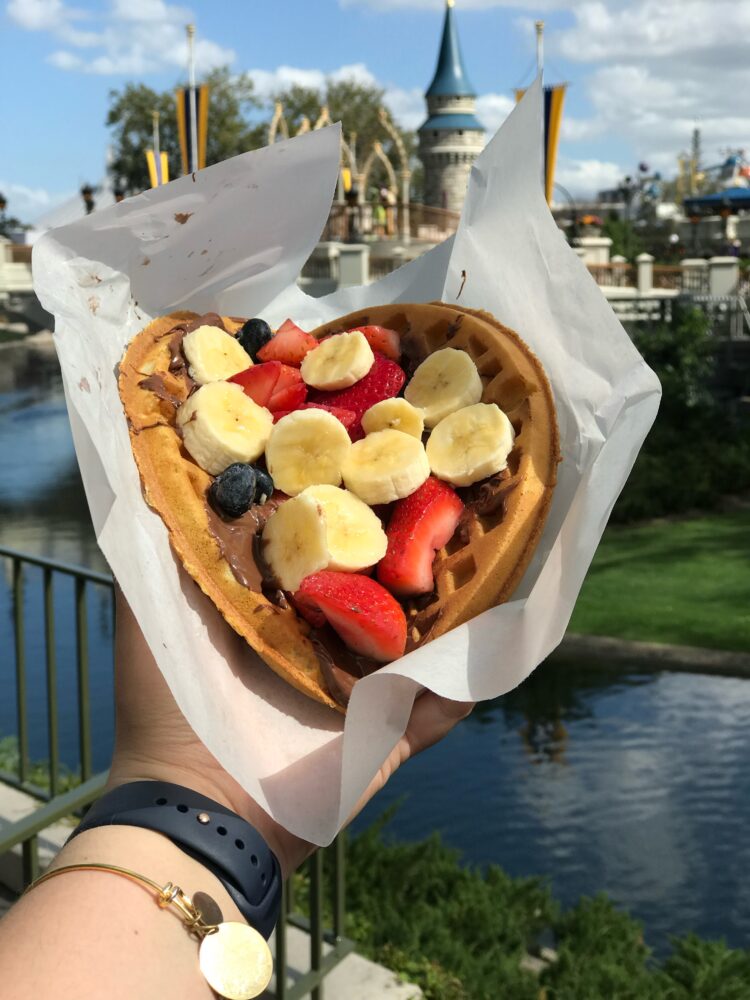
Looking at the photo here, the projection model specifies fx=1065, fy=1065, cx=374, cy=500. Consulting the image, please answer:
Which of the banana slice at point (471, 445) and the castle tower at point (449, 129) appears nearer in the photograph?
the banana slice at point (471, 445)

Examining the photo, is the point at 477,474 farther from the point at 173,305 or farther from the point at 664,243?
the point at 664,243

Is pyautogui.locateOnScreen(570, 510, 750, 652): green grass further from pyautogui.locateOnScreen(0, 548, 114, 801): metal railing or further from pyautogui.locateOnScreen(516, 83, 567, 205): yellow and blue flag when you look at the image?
pyautogui.locateOnScreen(516, 83, 567, 205): yellow and blue flag

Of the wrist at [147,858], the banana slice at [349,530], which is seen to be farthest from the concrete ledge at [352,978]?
the wrist at [147,858]

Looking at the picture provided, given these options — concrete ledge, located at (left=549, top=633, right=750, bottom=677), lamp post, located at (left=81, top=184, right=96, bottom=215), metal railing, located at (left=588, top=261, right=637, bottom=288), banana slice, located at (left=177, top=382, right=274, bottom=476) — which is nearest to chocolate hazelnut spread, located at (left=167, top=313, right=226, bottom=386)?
banana slice, located at (left=177, top=382, right=274, bottom=476)

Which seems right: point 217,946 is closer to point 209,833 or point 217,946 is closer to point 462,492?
point 209,833

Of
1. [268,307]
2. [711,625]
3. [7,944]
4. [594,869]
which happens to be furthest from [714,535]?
[7,944]

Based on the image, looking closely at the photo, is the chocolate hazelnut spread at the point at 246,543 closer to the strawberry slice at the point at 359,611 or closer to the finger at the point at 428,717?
the strawberry slice at the point at 359,611
